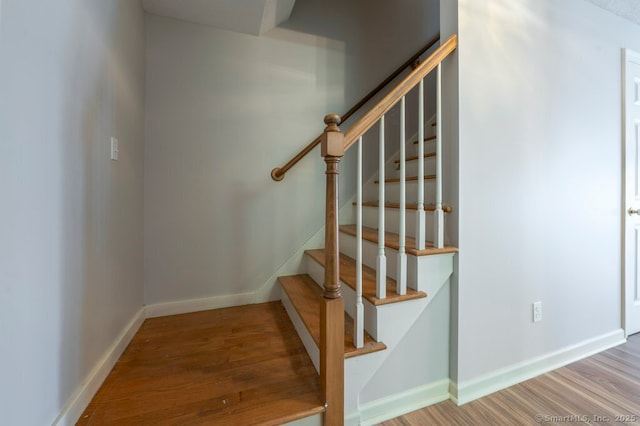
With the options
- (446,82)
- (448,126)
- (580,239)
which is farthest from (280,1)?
(580,239)

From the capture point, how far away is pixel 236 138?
205cm

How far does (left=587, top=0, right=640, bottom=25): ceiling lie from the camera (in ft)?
5.81

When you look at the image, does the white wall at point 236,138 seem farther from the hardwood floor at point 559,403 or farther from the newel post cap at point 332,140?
the hardwood floor at point 559,403

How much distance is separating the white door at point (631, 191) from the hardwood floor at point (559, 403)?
0.56 metres

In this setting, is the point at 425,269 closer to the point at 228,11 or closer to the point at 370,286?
the point at 370,286

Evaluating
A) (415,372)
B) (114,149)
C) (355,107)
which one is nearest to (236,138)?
(114,149)

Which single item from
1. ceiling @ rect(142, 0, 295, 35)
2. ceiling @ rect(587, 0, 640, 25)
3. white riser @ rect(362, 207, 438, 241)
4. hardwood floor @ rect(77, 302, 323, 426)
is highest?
ceiling @ rect(587, 0, 640, 25)

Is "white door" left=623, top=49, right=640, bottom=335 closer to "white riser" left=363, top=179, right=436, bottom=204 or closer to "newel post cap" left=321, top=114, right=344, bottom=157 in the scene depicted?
"white riser" left=363, top=179, right=436, bottom=204

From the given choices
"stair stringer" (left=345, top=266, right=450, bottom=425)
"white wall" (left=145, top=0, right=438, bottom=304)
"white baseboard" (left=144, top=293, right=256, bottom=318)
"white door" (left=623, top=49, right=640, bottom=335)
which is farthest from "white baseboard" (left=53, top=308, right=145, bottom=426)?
"white door" (left=623, top=49, right=640, bottom=335)

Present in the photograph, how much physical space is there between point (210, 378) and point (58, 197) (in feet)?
3.20

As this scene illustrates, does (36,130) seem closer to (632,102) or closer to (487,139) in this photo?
(487,139)

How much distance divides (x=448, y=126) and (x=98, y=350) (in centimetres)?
201

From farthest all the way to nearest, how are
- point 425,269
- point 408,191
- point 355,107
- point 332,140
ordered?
point 355,107
point 408,191
point 425,269
point 332,140

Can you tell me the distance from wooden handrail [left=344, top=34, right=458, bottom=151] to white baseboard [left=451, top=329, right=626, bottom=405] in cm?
136
